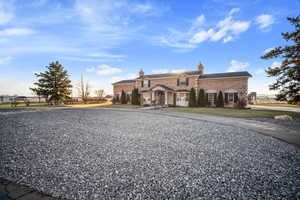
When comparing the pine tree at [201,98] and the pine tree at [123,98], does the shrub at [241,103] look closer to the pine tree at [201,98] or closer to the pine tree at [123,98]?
the pine tree at [201,98]

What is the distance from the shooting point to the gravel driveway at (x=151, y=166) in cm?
205

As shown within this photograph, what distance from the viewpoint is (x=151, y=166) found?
2818mm

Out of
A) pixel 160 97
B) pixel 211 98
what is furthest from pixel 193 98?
pixel 160 97

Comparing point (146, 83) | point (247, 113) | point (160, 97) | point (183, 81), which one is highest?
point (146, 83)

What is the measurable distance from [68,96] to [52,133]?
22.6 meters

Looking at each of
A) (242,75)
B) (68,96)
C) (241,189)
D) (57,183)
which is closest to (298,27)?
(242,75)

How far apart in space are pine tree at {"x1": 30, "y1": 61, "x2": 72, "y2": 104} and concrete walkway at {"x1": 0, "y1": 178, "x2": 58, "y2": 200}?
81.6ft

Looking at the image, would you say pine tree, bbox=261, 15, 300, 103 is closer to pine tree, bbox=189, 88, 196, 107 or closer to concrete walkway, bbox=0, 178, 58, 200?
pine tree, bbox=189, 88, 196, 107

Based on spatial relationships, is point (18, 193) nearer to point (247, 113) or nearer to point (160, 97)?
point (247, 113)

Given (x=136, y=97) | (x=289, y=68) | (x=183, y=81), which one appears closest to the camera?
(x=289, y=68)

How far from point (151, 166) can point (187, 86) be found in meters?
20.5

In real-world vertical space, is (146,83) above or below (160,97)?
above

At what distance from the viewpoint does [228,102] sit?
19.0 meters

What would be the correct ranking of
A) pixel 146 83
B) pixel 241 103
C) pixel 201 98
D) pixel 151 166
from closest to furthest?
1. pixel 151 166
2. pixel 241 103
3. pixel 201 98
4. pixel 146 83
